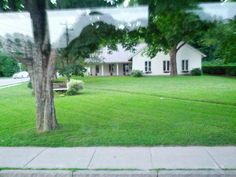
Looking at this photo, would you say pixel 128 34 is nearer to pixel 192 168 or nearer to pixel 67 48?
pixel 67 48

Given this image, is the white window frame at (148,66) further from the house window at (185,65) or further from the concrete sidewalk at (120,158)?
the concrete sidewalk at (120,158)

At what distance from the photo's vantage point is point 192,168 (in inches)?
213

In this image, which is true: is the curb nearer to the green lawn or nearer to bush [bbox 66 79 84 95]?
the green lawn

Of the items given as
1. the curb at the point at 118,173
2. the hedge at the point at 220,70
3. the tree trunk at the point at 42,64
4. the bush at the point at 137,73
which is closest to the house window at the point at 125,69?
the bush at the point at 137,73

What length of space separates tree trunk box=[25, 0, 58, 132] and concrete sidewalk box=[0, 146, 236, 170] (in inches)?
60.1

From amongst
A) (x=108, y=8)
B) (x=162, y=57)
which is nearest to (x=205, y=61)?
(x=162, y=57)

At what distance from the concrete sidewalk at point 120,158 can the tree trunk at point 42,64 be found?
153cm

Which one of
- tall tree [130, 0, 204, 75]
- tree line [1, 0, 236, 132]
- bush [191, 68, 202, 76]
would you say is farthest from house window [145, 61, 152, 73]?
tree line [1, 0, 236, 132]

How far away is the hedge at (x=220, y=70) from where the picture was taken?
43.4 m

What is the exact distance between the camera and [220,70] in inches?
1828

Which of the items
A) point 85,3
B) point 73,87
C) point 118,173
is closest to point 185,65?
point 73,87

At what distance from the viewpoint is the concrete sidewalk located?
5590mm

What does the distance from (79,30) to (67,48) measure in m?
0.58

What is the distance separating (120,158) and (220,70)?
43.3m
